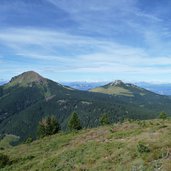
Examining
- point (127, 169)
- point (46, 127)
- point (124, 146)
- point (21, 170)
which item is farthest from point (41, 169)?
point (46, 127)

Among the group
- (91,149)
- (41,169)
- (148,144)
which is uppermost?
(148,144)

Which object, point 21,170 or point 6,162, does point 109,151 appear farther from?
point 6,162

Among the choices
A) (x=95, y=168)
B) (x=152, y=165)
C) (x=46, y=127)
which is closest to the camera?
(x=152, y=165)

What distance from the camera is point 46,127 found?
307 ft

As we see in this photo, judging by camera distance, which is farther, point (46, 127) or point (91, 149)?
point (46, 127)

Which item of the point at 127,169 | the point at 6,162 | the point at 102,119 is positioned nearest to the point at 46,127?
the point at 102,119

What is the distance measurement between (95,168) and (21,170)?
1123 cm

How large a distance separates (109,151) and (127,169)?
22.0ft

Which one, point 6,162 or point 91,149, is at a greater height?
point 91,149

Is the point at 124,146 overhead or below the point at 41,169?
overhead

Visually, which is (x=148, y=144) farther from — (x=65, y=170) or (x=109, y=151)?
(x=65, y=170)

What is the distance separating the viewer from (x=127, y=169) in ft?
61.7

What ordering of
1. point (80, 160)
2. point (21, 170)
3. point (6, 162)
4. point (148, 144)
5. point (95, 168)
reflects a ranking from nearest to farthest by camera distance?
point (95, 168) → point (148, 144) → point (80, 160) → point (21, 170) → point (6, 162)

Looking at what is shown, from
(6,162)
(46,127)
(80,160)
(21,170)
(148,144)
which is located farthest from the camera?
(46,127)
